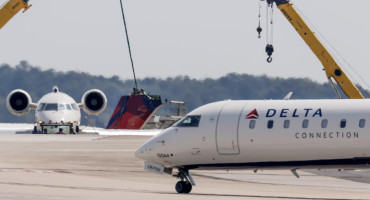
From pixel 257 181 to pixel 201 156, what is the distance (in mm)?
7753

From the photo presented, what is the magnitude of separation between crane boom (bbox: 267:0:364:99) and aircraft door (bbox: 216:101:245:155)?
4233 cm

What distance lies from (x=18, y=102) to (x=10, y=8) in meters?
10.5

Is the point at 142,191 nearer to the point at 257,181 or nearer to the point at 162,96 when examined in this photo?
the point at 257,181

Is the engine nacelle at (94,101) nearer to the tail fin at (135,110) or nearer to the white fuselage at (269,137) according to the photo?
the tail fin at (135,110)

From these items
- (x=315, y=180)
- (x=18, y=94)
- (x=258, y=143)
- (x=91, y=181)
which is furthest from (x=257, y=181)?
(x=18, y=94)

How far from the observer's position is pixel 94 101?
271 feet

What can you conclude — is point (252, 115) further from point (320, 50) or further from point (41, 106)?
point (41, 106)

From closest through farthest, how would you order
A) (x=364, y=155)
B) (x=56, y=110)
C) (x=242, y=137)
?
1. (x=364, y=155)
2. (x=242, y=137)
3. (x=56, y=110)

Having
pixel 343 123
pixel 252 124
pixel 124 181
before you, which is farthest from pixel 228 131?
pixel 124 181

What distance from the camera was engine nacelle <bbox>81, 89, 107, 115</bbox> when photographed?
8188 centimetres

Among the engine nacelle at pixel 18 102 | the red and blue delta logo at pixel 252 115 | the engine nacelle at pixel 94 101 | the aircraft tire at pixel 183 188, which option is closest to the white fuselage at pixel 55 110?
the engine nacelle at pixel 18 102

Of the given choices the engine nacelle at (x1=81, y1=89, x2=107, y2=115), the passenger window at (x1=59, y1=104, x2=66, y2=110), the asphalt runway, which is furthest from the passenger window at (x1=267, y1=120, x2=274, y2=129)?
the engine nacelle at (x1=81, y1=89, x2=107, y2=115)

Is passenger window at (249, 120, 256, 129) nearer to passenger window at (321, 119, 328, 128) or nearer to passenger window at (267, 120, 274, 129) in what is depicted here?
passenger window at (267, 120, 274, 129)

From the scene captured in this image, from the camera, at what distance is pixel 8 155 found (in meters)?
50.8
